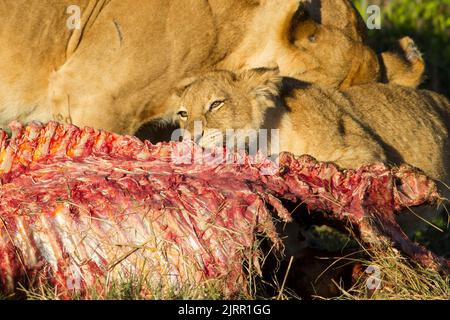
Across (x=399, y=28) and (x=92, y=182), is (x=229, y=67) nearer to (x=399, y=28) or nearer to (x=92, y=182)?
(x=92, y=182)

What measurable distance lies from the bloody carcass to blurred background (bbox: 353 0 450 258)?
444 centimetres

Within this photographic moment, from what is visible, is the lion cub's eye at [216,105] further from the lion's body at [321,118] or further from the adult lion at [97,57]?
the adult lion at [97,57]

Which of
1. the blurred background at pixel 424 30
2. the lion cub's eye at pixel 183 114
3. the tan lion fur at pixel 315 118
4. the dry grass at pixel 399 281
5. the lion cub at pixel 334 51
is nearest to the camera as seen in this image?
the dry grass at pixel 399 281

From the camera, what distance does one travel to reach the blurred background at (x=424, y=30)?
31.6ft

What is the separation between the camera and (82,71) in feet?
19.9

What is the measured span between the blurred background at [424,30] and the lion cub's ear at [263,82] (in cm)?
305

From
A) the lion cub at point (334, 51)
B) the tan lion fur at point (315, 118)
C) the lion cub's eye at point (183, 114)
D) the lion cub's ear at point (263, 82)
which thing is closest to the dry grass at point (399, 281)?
the tan lion fur at point (315, 118)

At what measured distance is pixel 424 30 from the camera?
406 inches

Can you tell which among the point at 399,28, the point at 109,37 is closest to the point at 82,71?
the point at 109,37

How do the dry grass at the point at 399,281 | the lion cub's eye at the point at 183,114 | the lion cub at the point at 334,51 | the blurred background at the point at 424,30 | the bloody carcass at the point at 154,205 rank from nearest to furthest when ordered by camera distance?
the bloody carcass at the point at 154,205
the dry grass at the point at 399,281
the lion cub's eye at the point at 183,114
the lion cub at the point at 334,51
the blurred background at the point at 424,30

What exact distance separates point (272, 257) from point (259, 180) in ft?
1.20

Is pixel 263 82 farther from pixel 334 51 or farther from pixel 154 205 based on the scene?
pixel 154 205

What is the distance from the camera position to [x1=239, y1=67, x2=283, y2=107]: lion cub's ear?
6.03 meters
